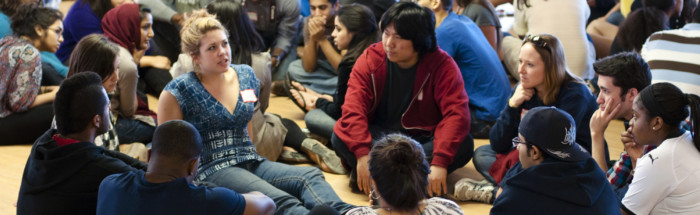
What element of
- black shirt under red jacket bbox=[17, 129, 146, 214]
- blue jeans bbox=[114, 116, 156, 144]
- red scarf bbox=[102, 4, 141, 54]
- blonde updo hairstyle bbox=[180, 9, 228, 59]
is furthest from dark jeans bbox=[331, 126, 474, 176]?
red scarf bbox=[102, 4, 141, 54]

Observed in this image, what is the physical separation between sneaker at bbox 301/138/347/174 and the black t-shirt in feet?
1.40

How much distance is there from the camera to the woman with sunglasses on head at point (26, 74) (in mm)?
4355

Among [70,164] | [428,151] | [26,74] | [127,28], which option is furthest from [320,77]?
[70,164]

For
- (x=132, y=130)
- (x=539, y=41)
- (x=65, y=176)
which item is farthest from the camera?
(x=132, y=130)

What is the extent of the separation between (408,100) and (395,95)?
2.7 inches

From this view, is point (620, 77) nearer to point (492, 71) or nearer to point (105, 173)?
point (492, 71)

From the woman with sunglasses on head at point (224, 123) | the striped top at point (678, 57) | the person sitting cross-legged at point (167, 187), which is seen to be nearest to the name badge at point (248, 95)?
the woman with sunglasses on head at point (224, 123)

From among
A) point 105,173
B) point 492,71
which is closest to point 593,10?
point 492,71

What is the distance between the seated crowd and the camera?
2455mm

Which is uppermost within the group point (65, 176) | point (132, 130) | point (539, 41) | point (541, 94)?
point (539, 41)

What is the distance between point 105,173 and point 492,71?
104 inches

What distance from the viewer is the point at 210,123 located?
10.5ft

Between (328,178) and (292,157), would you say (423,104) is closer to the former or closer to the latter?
(328,178)

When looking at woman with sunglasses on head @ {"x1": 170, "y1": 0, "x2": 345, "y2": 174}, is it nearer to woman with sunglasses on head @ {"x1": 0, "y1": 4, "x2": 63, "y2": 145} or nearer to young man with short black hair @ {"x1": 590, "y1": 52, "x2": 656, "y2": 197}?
woman with sunglasses on head @ {"x1": 0, "y1": 4, "x2": 63, "y2": 145}
